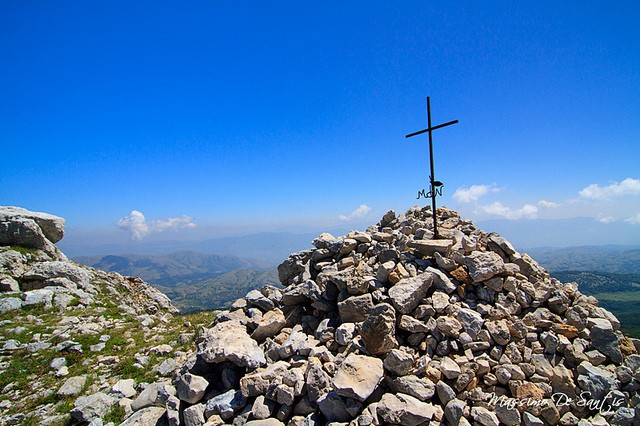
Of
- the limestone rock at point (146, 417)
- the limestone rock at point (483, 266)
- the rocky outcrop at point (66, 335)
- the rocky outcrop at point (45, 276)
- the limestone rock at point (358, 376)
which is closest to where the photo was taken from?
the limestone rock at point (358, 376)

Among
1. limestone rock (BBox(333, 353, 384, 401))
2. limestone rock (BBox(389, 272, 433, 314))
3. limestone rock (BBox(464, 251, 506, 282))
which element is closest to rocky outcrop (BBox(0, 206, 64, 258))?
limestone rock (BBox(333, 353, 384, 401))

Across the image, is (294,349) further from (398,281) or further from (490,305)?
(490,305)

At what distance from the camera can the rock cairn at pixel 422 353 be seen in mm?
6770

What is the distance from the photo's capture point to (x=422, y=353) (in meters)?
7.83

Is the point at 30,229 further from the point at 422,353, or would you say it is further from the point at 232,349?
the point at 422,353

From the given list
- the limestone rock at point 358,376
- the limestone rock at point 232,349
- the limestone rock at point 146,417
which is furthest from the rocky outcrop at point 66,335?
the limestone rock at point 358,376

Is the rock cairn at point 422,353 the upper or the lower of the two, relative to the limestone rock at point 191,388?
upper

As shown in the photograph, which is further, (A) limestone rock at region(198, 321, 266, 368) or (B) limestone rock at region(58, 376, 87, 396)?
(B) limestone rock at region(58, 376, 87, 396)

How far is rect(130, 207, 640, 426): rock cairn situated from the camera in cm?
677

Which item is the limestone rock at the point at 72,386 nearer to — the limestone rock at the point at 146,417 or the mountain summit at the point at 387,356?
the mountain summit at the point at 387,356

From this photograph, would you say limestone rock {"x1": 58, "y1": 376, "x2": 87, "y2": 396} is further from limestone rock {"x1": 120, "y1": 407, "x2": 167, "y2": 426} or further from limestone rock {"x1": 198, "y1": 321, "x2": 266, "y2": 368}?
limestone rock {"x1": 198, "y1": 321, "x2": 266, "y2": 368}

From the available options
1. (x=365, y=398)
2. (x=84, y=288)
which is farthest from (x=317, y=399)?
(x=84, y=288)

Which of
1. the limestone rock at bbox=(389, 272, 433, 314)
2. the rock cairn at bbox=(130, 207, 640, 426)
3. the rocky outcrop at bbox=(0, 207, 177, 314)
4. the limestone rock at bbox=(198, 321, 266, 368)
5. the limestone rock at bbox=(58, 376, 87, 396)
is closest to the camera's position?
the rock cairn at bbox=(130, 207, 640, 426)

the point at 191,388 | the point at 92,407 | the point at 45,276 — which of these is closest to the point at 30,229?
the point at 45,276
